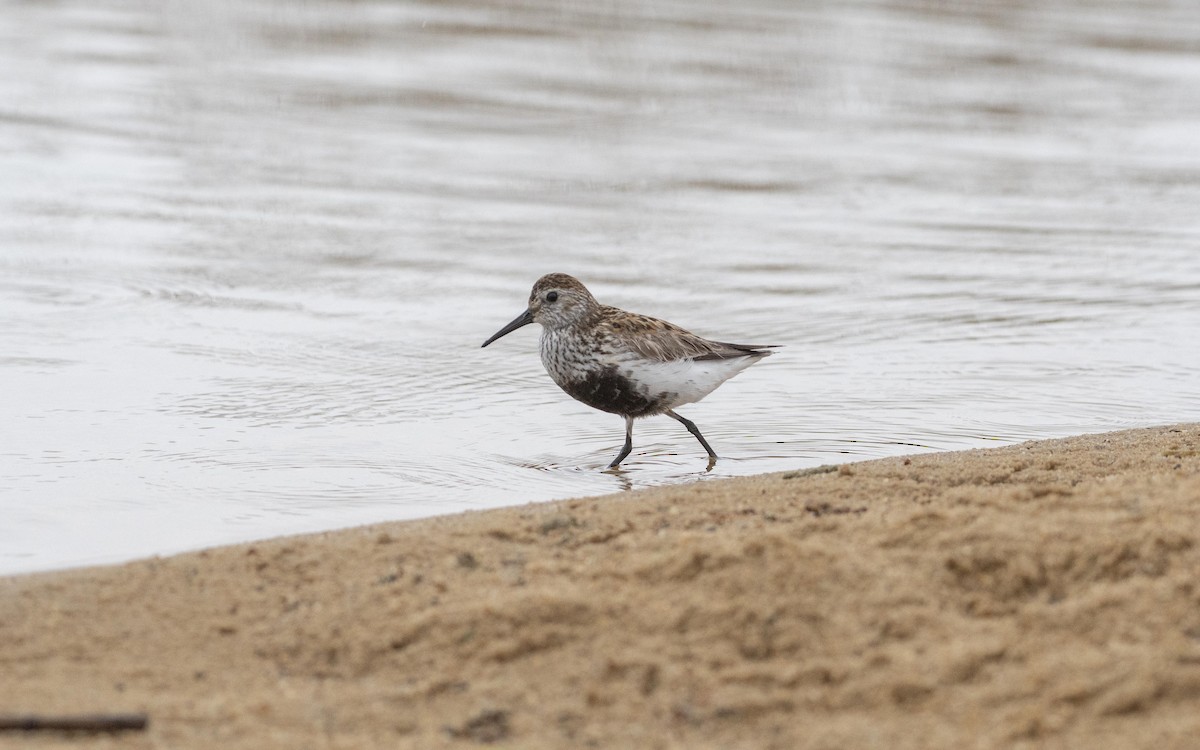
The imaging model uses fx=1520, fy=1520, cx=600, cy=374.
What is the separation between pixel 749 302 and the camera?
1041cm

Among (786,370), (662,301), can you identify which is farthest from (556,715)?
(662,301)

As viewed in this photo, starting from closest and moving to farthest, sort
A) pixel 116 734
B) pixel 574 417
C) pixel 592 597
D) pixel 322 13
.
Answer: pixel 116 734
pixel 592 597
pixel 574 417
pixel 322 13

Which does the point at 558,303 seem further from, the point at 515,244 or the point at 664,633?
the point at 664,633

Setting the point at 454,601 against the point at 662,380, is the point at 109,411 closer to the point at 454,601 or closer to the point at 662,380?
the point at 662,380

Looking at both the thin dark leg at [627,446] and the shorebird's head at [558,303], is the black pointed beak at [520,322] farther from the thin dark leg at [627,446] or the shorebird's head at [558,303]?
the thin dark leg at [627,446]

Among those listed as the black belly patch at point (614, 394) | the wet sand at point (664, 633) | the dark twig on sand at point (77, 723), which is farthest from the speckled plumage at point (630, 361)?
the dark twig on sand at point (77, 723)

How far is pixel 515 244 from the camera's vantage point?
1161 cm

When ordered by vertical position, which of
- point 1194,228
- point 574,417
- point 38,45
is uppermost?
point 38,45

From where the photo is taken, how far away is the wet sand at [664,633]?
357 centimetres

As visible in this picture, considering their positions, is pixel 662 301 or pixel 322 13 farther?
pixel 322 13

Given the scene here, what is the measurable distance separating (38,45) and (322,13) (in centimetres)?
416

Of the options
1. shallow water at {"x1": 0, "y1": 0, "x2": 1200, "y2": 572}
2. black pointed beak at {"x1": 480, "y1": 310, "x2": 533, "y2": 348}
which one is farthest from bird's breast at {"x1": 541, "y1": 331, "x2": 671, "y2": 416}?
black pointed beak at {"x1": 480, "y1": 310, "x2": 533, "y2": 348}

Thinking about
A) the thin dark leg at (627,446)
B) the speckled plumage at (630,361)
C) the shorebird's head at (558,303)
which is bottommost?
the thin dark leg at (627,446)

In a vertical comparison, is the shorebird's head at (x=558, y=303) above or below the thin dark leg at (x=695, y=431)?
above
